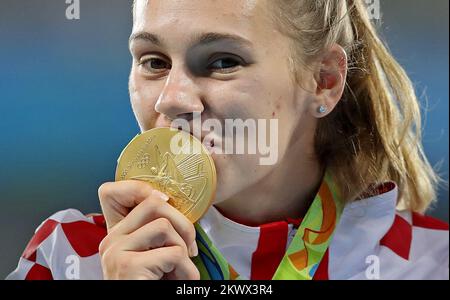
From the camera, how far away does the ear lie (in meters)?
1.21

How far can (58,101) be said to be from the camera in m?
1.14

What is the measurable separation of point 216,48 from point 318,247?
421mm

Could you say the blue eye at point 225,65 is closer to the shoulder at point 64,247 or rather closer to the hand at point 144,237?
the hand at point 144,237

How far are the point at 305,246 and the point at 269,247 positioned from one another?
0.07 metres

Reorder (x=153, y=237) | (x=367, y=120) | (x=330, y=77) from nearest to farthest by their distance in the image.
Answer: (x=153, y=237) < (x=330, y=77) < (x=367, y=120)

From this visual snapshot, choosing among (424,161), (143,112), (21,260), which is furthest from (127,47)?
(424,161)

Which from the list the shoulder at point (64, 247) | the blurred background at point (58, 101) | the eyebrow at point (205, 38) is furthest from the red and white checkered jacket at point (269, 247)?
the eyebrow at point (205, 38)

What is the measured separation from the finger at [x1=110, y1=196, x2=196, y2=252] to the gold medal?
3 centimetres

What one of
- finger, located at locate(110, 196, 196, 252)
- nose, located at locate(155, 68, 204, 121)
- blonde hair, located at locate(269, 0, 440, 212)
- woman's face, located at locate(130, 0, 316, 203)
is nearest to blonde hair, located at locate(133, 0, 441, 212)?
blonde hair, located at locate(269, 0, 440, 212)

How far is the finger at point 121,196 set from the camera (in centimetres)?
103

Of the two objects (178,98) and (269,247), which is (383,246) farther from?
(178,98)

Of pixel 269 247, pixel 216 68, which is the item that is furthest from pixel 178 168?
pixel 269 247

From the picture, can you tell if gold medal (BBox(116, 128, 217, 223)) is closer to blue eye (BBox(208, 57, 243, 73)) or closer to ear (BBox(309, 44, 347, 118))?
blue eye (BBox(208, 57, 243, 73))

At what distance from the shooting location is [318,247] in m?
1.25
